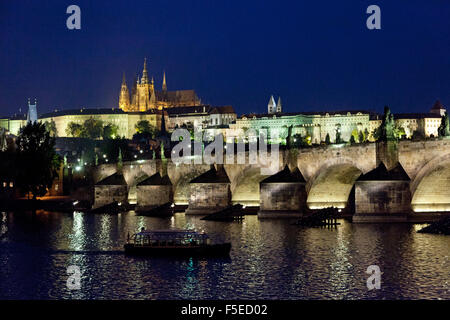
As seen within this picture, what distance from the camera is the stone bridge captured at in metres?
53.3

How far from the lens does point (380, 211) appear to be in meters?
53.2

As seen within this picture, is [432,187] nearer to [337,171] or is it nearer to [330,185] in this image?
[337,171]

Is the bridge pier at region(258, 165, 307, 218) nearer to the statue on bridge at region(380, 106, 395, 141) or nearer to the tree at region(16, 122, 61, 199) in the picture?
the statue on bridge at region(380, 106, 395, 141)

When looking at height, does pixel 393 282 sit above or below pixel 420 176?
below

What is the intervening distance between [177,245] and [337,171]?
22454 millimetres

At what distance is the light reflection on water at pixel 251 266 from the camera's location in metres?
32.8

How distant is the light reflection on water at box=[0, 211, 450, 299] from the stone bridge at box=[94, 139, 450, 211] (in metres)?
4.23

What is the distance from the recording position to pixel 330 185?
210ft

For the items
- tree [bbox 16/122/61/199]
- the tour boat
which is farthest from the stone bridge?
the tour boat

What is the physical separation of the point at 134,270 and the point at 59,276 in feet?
11.7
